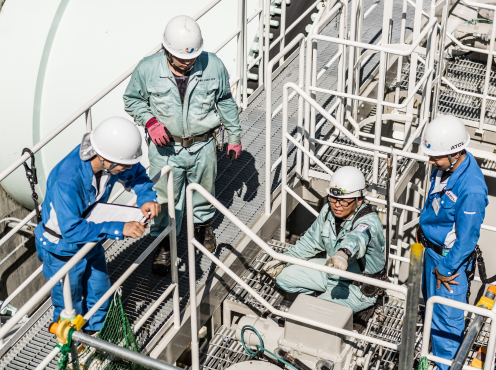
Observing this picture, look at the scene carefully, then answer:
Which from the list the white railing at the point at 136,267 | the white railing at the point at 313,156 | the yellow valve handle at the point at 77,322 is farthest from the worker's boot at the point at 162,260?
the yellow valve handle at the point at 77,322

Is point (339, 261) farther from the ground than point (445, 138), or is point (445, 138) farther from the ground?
point (445, 138)

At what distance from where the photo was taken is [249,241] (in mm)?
5762

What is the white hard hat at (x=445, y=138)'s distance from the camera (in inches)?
191

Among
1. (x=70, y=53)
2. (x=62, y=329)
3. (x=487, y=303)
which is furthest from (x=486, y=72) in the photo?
(x=62, y=329)

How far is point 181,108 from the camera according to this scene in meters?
5.18

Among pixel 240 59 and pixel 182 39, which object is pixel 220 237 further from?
pixel 240 59

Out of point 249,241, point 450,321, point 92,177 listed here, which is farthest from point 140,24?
point 450,321

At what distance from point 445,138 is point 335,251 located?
1.14m

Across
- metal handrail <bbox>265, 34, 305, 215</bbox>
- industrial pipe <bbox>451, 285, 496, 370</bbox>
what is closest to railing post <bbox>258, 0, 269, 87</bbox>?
metal handrail <bbox>265, 34, 305, 215</bbox>

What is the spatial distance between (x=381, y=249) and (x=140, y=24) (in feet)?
11.7

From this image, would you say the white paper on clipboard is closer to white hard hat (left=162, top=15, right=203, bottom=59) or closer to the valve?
the valve

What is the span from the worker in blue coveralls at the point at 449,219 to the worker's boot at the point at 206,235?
1.59 m

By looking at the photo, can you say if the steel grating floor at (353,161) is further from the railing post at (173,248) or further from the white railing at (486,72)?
the railing post at (173,248)

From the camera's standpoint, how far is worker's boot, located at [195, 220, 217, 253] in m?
5.60
